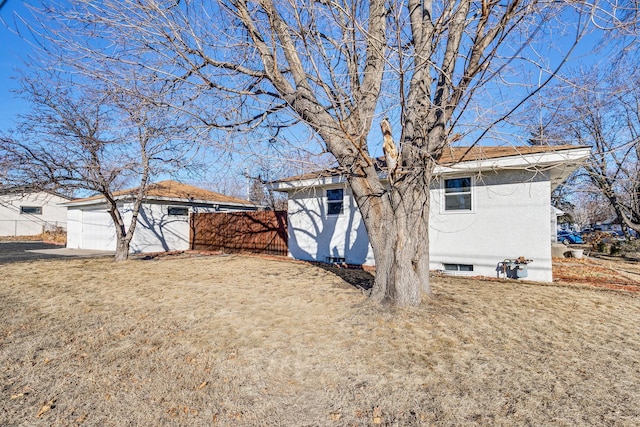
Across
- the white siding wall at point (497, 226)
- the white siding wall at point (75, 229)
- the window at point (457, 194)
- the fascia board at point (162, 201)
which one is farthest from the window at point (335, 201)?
the white siding wall at point (75, 229)

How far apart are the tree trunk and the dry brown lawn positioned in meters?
0.33

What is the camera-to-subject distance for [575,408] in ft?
8.68

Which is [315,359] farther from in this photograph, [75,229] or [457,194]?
[75,229]

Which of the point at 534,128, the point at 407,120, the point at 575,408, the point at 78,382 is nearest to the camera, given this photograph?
the point at 575,408

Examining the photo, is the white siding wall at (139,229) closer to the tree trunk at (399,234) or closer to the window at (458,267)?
the window at (458,267)

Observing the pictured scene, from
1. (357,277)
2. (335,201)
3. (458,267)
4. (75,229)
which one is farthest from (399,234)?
(75,229)

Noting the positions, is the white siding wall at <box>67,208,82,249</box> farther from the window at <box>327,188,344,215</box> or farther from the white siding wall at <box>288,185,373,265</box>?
the window at <box>327,188,344,215</box>

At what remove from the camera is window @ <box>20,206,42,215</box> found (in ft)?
90.8

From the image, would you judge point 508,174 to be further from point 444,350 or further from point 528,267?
point 444,350

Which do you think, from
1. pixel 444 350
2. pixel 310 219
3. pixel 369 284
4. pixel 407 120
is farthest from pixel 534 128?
pixel 310 219

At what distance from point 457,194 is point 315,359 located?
22.5 feet

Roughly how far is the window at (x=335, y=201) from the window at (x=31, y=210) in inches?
1157

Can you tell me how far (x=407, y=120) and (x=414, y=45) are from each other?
3.79 ft

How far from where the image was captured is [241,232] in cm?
1491
